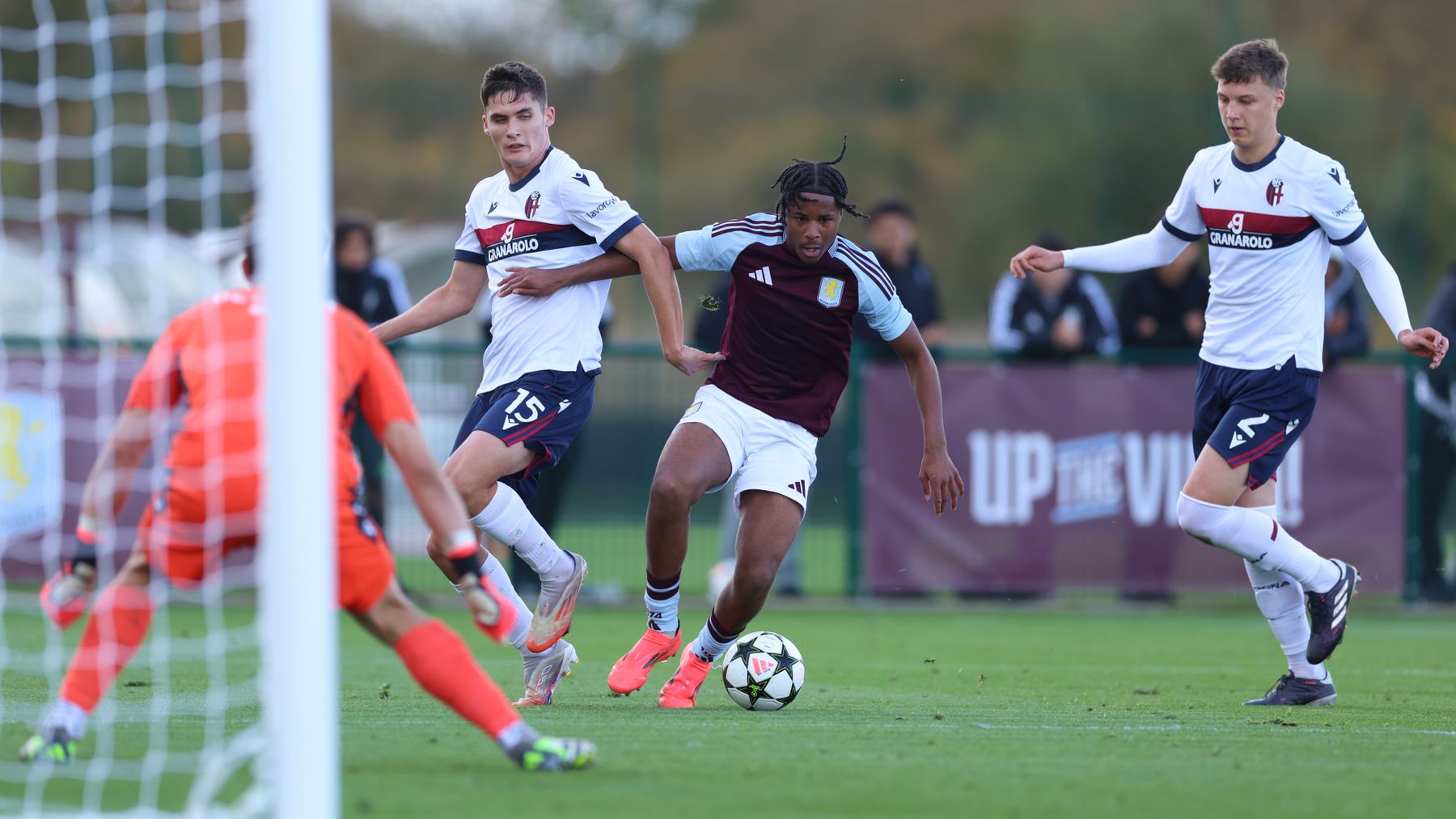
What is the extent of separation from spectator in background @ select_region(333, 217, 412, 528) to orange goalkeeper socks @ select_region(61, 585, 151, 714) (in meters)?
6.39

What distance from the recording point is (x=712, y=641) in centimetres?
668

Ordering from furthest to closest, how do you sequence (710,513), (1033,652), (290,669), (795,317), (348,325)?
1. (710,513)
2. (1033,652)
3. (795,317)
4. (348,325)
5. (290,669)

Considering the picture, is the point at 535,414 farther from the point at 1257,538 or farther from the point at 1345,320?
the point at 1345,320

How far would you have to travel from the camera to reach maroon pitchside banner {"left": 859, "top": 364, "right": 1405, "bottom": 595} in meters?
11.4

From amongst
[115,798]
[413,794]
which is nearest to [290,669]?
[413,794]

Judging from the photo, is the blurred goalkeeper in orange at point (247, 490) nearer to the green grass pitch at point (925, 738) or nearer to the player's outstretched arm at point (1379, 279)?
the green grass pitch at point (925, 738)

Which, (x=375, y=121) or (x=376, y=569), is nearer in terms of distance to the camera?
(x=376, y=569)

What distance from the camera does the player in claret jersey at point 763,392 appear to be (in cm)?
660

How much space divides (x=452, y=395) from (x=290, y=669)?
8347 millimetres

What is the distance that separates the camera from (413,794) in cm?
433

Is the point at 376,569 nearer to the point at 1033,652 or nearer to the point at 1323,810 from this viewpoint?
the point at 1323,810

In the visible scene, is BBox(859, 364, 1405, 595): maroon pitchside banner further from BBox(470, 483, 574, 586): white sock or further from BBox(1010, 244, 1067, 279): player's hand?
BBox(470, 483, 574, 586): white sock

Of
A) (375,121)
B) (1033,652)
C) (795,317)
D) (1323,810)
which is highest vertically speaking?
(375,121)

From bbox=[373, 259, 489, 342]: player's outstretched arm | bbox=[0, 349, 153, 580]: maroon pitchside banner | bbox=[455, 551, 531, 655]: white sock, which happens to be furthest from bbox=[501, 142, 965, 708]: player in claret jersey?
bbox=[0, 349, 153, 580]: maroon pitchside banner
